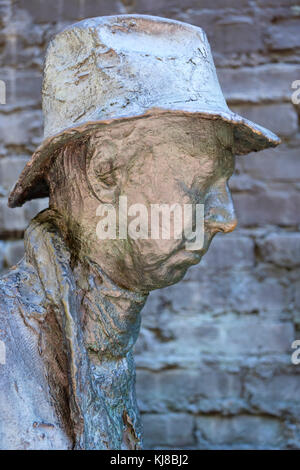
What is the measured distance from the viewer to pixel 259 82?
233 centimetres

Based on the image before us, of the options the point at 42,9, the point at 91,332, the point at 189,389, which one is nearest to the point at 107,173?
the point at 91,332

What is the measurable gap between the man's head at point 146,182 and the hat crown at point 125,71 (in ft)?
0.16

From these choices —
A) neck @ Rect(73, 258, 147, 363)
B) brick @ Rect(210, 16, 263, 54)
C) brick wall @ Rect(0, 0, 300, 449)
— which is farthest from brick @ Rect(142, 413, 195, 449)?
brick @ Rect(210, 16, 263, 54)

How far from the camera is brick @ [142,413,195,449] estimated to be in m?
2.31

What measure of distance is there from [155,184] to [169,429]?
1394 mm

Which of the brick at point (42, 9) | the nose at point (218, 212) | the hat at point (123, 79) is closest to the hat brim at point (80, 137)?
the hat at point (123, 79)

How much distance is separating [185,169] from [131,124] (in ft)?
0.38

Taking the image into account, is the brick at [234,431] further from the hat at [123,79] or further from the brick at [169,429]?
the hat at [123,79]

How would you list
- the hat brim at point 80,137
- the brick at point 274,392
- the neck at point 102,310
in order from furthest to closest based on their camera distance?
1. the brick at point 274,392
2. the neck at point 102,310
3. the hat brim at point 80,137

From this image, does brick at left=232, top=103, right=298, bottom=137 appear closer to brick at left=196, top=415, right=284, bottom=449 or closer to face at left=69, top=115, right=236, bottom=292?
brick at left=196, top=415, right=284, bottom=449

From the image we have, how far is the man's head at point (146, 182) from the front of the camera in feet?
3.72

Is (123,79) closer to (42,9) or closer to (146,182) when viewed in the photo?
(146,182)
